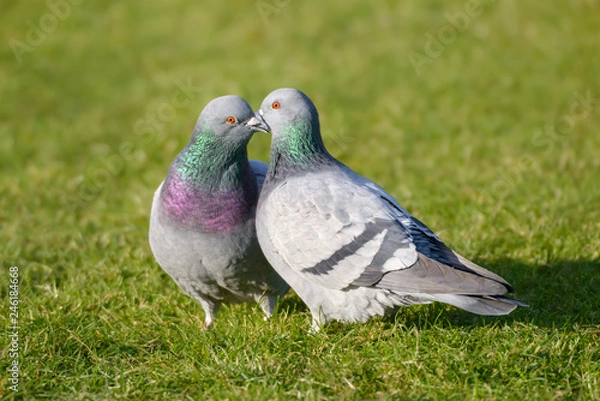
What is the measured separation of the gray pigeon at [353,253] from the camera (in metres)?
3.48

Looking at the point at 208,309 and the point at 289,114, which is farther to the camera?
the point at 208,309

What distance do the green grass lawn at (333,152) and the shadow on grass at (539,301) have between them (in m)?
0.02

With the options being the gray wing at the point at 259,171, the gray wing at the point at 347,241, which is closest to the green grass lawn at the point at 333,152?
the gray wing at the point at 347,241

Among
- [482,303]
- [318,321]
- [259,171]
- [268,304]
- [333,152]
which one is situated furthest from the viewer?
[333,152]

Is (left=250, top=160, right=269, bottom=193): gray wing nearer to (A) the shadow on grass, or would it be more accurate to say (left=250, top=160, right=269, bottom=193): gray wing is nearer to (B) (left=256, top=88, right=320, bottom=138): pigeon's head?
(B) (left=256, top=88, right=320, bottom=138): pigeon's head

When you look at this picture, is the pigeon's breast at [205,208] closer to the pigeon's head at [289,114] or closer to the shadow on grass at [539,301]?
the pigeon's head at [289,114]

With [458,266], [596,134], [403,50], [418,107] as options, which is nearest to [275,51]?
[403,50]

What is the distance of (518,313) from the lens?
4.17 meters

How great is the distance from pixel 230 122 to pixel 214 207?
469mm

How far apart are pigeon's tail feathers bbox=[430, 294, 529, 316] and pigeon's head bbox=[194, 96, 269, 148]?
53.3 inches

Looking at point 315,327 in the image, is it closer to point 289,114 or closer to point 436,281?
point 436,281

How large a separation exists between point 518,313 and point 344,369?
1230 mm

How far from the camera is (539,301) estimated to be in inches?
173

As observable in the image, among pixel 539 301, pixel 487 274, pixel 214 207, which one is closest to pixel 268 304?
pixel 214 207
